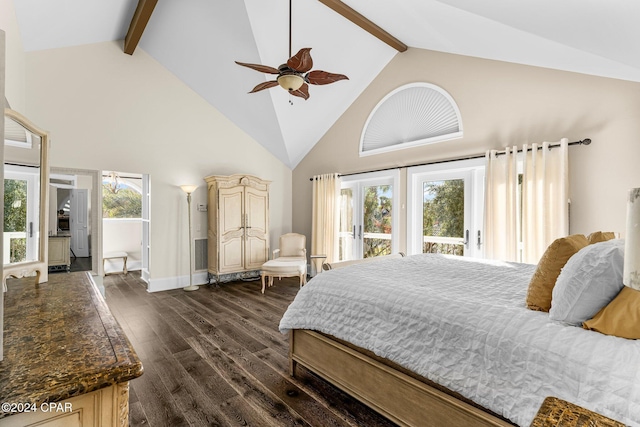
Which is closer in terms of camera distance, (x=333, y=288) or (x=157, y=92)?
(x=333, y=288)

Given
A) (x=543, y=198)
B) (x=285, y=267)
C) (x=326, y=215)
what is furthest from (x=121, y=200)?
(x=543, y=198)

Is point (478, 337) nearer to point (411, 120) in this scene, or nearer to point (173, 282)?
point (411, 120)

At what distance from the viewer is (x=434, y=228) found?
13.3 feet

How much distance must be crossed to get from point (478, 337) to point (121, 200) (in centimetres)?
701

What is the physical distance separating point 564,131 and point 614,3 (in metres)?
1.46

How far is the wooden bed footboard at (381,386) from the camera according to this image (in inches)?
55.5

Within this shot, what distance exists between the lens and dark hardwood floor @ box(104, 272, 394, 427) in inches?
74.3

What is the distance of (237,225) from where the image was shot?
17.2ft

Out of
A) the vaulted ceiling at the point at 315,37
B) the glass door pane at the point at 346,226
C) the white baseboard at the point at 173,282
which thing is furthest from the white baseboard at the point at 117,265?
the glass door pane at the point at 346,226

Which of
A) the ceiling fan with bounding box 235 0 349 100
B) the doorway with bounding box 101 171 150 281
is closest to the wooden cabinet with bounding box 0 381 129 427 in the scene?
the ceiling fan with bounding box 235 0 349 100

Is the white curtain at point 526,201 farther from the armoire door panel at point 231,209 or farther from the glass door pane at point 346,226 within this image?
the armoire door panel at point 231,209

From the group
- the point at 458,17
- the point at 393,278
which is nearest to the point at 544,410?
the point at 393,278

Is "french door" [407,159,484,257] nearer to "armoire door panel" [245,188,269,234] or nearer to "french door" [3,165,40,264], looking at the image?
"armoire door panel" [245,188,269,234]

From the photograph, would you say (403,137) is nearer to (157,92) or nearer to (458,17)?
(458,17)
